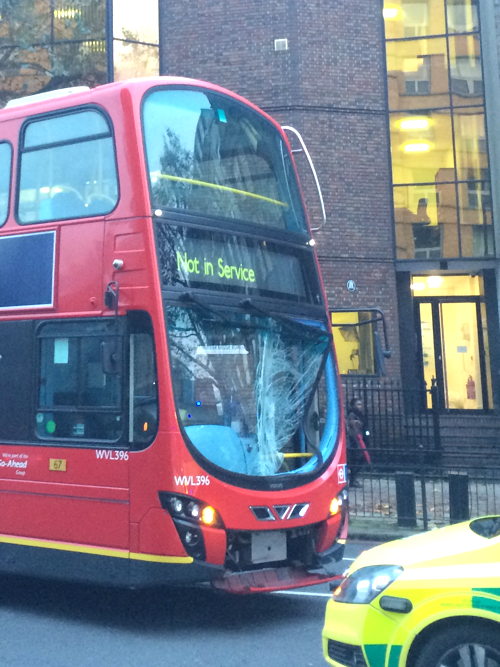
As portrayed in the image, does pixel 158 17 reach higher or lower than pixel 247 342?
higher

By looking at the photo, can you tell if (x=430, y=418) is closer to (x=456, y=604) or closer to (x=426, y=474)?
(x=426, y=474)

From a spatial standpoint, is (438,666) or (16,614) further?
(16,614)

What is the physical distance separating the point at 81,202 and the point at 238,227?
1.39 meters

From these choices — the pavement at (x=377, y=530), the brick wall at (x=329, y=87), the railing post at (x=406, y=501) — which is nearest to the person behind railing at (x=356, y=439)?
the pavement at (x=377, y=530)

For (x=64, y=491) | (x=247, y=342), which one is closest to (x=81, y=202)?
(x=247, y=342)

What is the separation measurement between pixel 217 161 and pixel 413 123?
12.4 meters

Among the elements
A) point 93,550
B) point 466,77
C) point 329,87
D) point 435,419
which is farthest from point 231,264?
point 466,77

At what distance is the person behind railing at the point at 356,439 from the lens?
1388cm

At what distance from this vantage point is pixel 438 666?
446cm

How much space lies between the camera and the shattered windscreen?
6887 millimetres

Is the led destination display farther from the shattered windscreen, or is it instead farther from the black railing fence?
the black railing fence

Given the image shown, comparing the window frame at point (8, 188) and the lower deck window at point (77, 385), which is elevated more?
the window frame at point (8, 188)

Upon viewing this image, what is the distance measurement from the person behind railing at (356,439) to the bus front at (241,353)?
589 centimetres

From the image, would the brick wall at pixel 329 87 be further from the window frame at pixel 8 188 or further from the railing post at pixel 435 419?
the window frame at pixel 8 188
